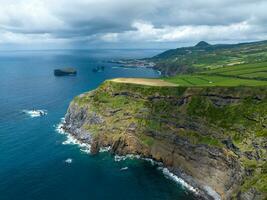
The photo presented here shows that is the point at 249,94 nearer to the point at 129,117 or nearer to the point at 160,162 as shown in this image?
the point at 160,162

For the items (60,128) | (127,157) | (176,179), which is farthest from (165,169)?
(60,128)

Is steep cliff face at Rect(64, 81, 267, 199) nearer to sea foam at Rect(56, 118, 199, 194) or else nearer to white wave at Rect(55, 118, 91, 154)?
sea foam at Rect(56, 118, 199, 194)

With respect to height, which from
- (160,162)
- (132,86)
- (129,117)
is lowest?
(160,162)

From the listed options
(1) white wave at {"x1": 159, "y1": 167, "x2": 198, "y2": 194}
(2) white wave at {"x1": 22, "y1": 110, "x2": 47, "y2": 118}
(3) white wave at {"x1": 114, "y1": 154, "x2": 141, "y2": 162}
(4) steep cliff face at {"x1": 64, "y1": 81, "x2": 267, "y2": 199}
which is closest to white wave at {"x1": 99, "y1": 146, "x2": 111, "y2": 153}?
(4) steep cliff face at {"x1": 64, "y1": 81, "x2": 267, "y2": 199}

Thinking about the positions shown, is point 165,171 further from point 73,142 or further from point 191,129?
point 73,142

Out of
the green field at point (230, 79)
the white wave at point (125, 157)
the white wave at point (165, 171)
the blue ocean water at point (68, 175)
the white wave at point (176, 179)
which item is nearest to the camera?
the blue ocean water at point (68, 175)

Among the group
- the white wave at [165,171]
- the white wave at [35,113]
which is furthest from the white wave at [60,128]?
the white wave at [165,171]

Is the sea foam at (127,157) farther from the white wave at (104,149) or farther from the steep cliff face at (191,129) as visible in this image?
the steep cliff face at (191,129)

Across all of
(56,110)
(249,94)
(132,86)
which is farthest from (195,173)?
(56,110)
